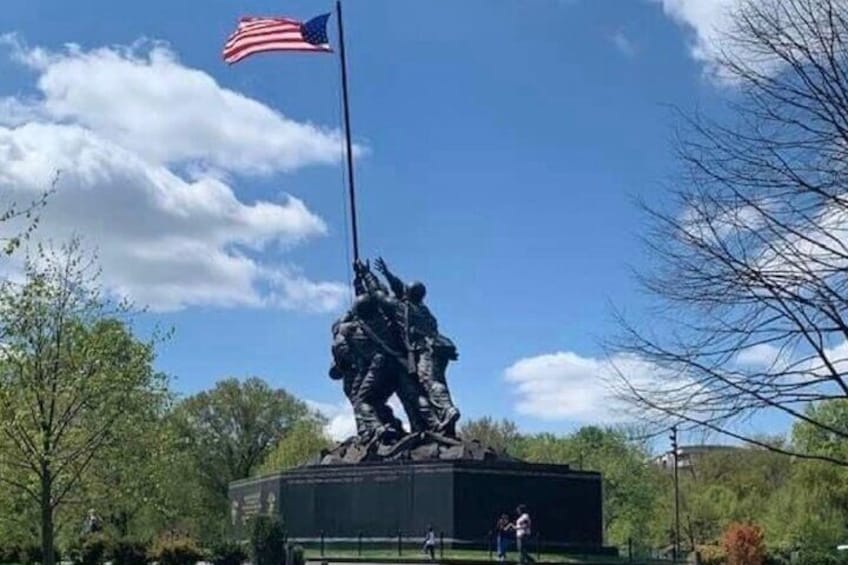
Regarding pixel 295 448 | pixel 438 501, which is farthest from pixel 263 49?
pixel 295 448

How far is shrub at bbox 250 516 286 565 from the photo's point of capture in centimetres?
2945

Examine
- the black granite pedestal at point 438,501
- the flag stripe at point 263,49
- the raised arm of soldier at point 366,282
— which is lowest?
the black granite pedestal at point 438,501

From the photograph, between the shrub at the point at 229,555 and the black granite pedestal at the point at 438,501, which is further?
the black granite pedestal at the point at 438,501

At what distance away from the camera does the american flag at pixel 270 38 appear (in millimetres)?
35500

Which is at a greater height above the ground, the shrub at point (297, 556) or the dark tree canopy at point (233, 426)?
the dark tree canopy at point (233, 426)

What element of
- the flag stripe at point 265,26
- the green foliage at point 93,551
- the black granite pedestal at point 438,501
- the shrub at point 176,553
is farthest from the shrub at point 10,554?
the flag stripe at point 265,26

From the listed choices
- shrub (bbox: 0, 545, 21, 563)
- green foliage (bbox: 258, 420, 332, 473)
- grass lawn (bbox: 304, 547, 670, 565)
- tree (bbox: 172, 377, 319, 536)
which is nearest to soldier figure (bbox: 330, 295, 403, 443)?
grass lawn (bbox: 304, 547, 670, 565)

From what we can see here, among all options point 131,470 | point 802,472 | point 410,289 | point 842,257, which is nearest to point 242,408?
point 802,472

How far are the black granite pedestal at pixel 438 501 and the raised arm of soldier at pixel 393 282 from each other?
5.69 meters

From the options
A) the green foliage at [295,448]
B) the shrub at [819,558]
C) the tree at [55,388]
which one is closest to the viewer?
the tree at [55,388]

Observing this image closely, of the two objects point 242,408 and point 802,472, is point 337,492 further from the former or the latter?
point 242,408

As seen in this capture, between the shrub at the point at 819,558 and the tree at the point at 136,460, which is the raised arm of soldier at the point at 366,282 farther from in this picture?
the shrub at the point at 819,558

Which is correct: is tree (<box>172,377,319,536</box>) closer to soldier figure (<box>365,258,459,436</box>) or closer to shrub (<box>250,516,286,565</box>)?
soldier figure (<box>365,258,459,436</box>)

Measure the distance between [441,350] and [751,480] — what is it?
53.7 meters
